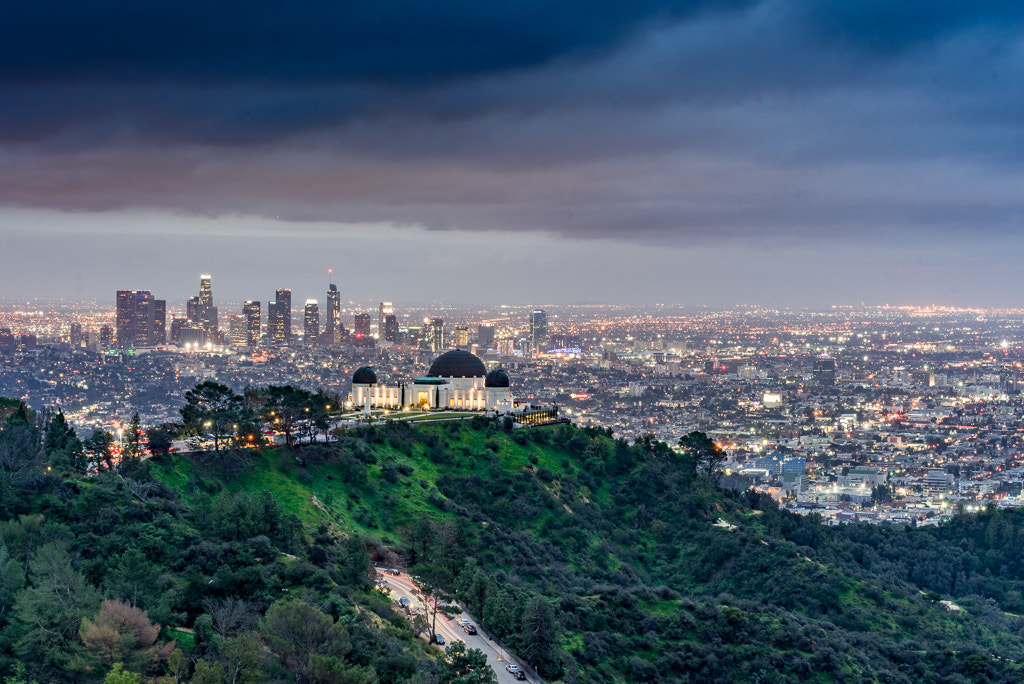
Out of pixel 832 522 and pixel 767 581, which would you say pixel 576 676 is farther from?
pixel 832 522

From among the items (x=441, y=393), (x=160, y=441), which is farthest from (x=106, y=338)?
(x=160, y=441)

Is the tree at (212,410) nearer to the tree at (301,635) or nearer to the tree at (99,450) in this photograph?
the tree at (99,450)

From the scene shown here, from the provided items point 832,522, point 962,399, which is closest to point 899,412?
point 962,399

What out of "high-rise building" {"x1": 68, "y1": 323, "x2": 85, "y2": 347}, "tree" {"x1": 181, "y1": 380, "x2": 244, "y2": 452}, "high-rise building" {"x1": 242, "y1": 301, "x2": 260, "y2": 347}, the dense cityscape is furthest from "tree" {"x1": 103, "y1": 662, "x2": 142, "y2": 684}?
"high-rise building" {"x1": 242, "y1": 301, "x2": 260, "y2": 347}

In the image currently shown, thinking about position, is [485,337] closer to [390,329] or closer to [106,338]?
[390,329]

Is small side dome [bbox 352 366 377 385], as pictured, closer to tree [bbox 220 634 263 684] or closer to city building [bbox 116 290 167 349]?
tree [bbox 220 634 263 684]

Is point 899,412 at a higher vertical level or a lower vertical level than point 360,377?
lower

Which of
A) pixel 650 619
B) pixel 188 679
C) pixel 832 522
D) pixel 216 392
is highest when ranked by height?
pixel 216 392
